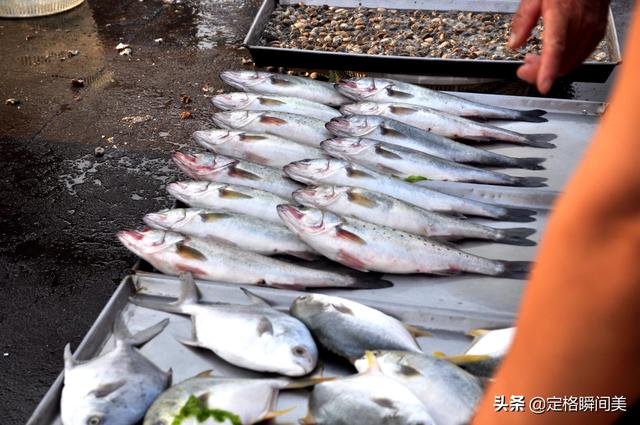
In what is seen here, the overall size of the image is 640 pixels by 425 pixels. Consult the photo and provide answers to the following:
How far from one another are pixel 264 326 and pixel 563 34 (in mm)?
1615

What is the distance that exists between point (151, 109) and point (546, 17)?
4.44m

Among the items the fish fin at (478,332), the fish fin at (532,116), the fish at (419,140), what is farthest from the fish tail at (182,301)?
the fish fin at (532,116)

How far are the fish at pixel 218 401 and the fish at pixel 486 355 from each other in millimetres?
619

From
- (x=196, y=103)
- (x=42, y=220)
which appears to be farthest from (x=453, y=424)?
(x=196, y=103)

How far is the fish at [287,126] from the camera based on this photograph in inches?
165

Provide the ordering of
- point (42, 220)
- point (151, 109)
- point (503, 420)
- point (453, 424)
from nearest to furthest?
point (503, 420), point (453, 424), point (42, 220), point (151, 109)

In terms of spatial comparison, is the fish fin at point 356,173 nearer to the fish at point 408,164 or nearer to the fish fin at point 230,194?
the fish at point 408,164

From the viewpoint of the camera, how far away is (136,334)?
109 inches

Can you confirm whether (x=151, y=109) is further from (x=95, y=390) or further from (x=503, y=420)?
(x=503, y=420)

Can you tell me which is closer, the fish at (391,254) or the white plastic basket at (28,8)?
the fish at (391,254)

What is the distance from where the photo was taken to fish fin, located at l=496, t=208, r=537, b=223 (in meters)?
3.48

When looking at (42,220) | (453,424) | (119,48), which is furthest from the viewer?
(119,48)

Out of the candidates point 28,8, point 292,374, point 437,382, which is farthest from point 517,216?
point 28,8

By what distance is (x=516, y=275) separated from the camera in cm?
306
